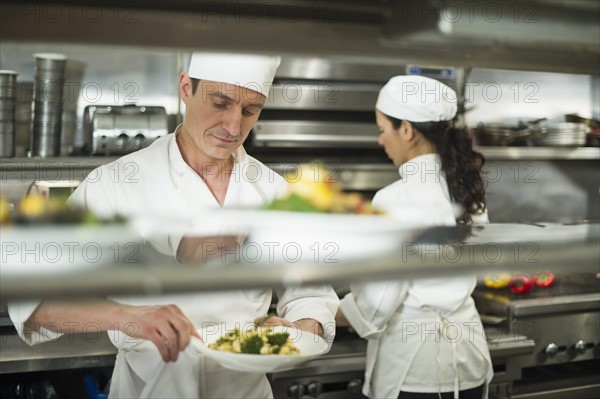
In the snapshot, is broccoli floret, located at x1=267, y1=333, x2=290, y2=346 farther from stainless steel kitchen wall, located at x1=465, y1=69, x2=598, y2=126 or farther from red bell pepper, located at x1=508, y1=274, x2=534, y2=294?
stainless steel kitchen wall, located at x1=465, y1=69, x2=598, y2=126

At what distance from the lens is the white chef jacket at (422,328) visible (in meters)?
1.20

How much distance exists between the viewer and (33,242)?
20.2 inches

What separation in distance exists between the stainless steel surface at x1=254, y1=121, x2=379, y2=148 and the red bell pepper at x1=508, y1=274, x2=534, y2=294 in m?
0.49

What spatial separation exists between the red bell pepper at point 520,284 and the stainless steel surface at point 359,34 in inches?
43.3

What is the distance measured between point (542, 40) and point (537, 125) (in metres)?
1.93

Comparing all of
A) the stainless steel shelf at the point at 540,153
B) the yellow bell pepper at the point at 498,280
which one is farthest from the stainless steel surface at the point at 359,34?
the stainless steel shelf at the point at 540,153

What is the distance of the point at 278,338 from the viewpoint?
2.86ft

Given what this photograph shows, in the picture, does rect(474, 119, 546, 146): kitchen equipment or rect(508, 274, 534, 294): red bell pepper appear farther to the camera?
rect(474, 119, 546, 146): kitchen equipment

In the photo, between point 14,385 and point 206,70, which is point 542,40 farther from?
point 14,385

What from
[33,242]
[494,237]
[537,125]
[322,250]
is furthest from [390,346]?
[537,125]

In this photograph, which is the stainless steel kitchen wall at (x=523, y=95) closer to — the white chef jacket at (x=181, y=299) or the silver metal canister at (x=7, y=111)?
the silver metal canister at (x=7, y=111)

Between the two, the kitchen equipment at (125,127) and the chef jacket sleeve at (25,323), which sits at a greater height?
the kitchen equipment at (125,127)

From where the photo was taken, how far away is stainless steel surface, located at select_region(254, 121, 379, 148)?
1.43m

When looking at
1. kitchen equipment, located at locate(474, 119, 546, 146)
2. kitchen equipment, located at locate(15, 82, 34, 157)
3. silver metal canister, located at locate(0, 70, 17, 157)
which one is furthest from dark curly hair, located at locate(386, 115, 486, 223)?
kitchen equipment, located at locate(15, 82, 34, 157)
